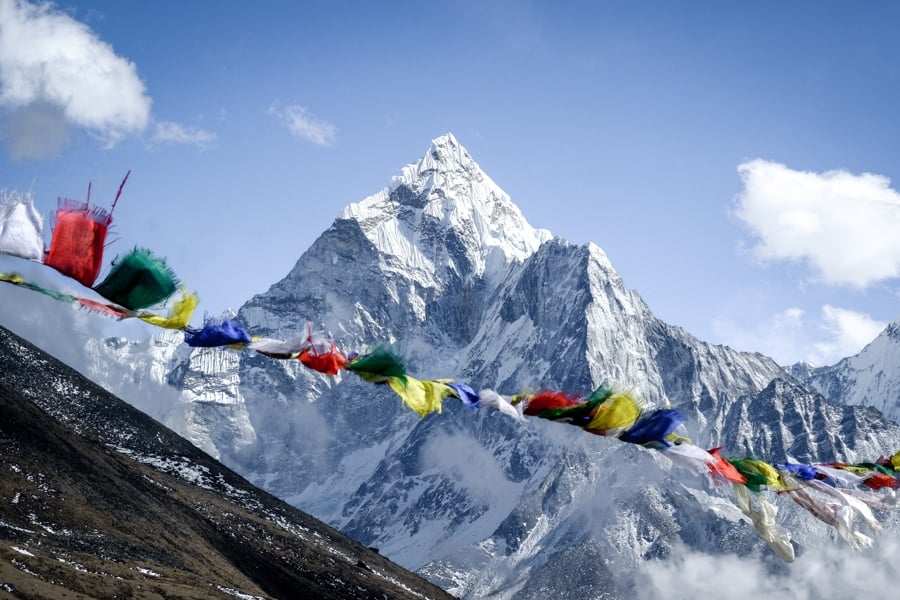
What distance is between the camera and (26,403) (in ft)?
268

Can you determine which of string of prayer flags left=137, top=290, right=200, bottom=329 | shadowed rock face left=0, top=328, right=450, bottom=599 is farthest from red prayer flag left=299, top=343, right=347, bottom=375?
shadowed rock face left=0, top=328, right=450, bottom=599

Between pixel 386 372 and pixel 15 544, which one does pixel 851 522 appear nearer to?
pixel 386 372

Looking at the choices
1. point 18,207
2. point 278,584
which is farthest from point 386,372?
point 278,584

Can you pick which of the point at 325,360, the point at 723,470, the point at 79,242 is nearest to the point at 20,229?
the point at 79,242

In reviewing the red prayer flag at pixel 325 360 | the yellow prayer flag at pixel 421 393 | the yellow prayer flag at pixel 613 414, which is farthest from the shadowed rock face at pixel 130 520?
the yellow prayer flag at pixel 613 414

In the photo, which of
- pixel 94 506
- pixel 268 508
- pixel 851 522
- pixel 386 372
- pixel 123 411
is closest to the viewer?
pixel 386 372

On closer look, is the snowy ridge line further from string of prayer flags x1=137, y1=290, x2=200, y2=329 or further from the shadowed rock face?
the shadowed rock face

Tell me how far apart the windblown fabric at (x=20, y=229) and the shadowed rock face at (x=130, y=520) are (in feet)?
→ 90.8

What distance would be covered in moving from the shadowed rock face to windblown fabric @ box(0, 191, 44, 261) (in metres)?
27.7

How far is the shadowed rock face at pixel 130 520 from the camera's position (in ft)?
165

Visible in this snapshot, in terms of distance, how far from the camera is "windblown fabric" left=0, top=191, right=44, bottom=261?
1540cm

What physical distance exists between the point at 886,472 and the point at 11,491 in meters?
55.2

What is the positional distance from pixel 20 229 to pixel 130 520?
199 feet

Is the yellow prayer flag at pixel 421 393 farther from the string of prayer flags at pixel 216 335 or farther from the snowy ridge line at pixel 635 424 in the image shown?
the string of prayer flags at pixel 216 335
